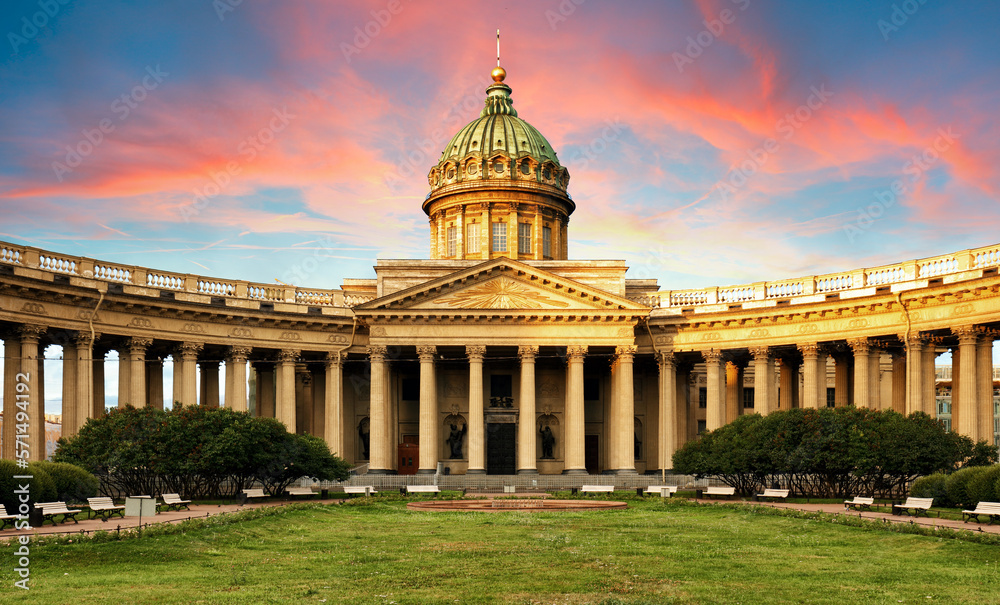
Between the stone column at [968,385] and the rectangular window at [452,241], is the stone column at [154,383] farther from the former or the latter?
the stone column at [968,385]

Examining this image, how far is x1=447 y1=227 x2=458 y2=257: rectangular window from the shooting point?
7419 cm

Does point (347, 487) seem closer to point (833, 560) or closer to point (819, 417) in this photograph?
point (819, 417)

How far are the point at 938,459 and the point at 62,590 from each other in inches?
1379

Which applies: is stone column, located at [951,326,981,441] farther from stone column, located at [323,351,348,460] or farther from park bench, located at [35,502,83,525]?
park bench, located at [35,502,83,525]

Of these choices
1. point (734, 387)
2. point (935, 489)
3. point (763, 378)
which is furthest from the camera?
point (734, 387)

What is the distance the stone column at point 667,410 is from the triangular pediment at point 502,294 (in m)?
4.97

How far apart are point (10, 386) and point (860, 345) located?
143 ft

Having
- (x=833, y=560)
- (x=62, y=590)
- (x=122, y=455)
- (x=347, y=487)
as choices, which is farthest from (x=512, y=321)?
(x=62, y=590)

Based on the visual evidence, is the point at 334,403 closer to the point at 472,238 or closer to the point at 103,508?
the point at 472,238

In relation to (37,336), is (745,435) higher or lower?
lower

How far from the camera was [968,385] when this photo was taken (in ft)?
157

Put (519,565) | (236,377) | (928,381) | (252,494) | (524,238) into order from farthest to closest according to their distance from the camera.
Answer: (524,238), (236,377), (928,381), (252,494), (519,565)

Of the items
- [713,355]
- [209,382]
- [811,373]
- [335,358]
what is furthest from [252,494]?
[811,373]

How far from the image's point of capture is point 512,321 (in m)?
59.0
